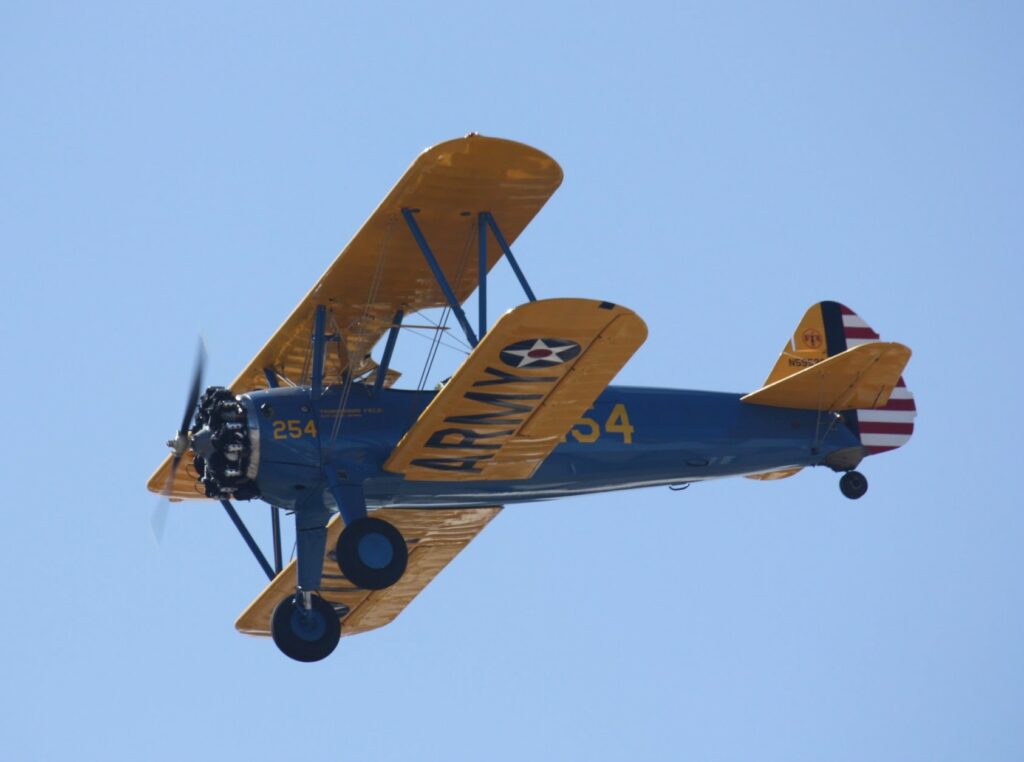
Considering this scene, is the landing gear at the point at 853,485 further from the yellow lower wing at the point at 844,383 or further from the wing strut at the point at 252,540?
the wing strut at the point at 252,540

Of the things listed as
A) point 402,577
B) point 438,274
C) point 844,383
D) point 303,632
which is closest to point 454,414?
point 438,274

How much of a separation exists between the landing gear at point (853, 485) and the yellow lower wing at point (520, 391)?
305 centimetres

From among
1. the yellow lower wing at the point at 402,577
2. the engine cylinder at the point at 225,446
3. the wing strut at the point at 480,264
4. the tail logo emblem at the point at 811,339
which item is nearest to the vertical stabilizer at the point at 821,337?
the tail logo emblem at the point at 811,339

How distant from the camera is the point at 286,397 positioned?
1636 centimetres

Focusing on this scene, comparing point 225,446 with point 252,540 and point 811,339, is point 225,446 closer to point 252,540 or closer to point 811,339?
point 252,540

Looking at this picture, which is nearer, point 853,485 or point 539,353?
point 539,353

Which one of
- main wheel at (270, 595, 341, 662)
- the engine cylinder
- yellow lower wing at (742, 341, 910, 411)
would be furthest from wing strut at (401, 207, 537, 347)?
yellow lower wing at (742, 341, 910, 411)

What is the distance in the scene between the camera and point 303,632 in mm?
16828

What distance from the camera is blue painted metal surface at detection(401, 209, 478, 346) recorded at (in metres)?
15.6

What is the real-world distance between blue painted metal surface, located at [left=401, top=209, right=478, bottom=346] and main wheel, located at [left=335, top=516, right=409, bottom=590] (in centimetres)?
175

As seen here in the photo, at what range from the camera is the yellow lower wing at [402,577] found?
1820 centimetres

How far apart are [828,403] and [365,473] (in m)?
4.41

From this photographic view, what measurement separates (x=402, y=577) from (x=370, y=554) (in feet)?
8.79

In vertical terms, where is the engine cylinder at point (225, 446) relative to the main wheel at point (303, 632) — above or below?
above
